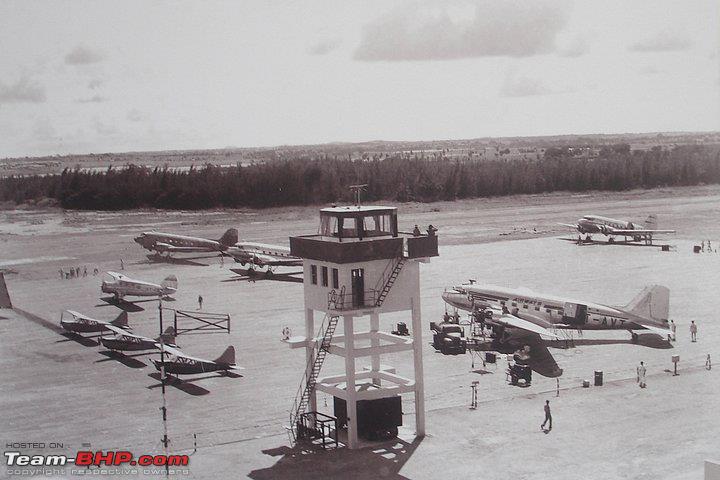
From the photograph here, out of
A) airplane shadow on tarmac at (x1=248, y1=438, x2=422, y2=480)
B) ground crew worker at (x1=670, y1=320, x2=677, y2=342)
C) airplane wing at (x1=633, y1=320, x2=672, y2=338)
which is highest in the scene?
airplane wing at (x1=633, y1=320, x2=672, y2=338)

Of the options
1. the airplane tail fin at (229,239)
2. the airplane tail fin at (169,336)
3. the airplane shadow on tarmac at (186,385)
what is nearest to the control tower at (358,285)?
the airplane shadow on tarmac at (186,385)

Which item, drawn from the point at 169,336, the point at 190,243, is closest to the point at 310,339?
the point at 169,336

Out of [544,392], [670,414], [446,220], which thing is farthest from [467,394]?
[446,220]

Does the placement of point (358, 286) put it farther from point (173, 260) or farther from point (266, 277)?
point (173, 260)

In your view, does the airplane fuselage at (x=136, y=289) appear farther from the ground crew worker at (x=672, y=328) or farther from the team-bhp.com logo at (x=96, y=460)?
the ground crew worker at (x=672, y=328)

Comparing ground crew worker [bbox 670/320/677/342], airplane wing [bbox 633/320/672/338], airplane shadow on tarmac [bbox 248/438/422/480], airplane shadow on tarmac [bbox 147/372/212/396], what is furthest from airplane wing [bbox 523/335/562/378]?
airplane shadow on tarmac [bbox 147/372/212/396]

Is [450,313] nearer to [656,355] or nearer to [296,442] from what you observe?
[656,355]

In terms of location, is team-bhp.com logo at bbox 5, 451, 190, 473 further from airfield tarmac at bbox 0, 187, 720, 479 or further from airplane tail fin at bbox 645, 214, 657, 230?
airplane tail fin at bbox 645, 214, 657, 230
